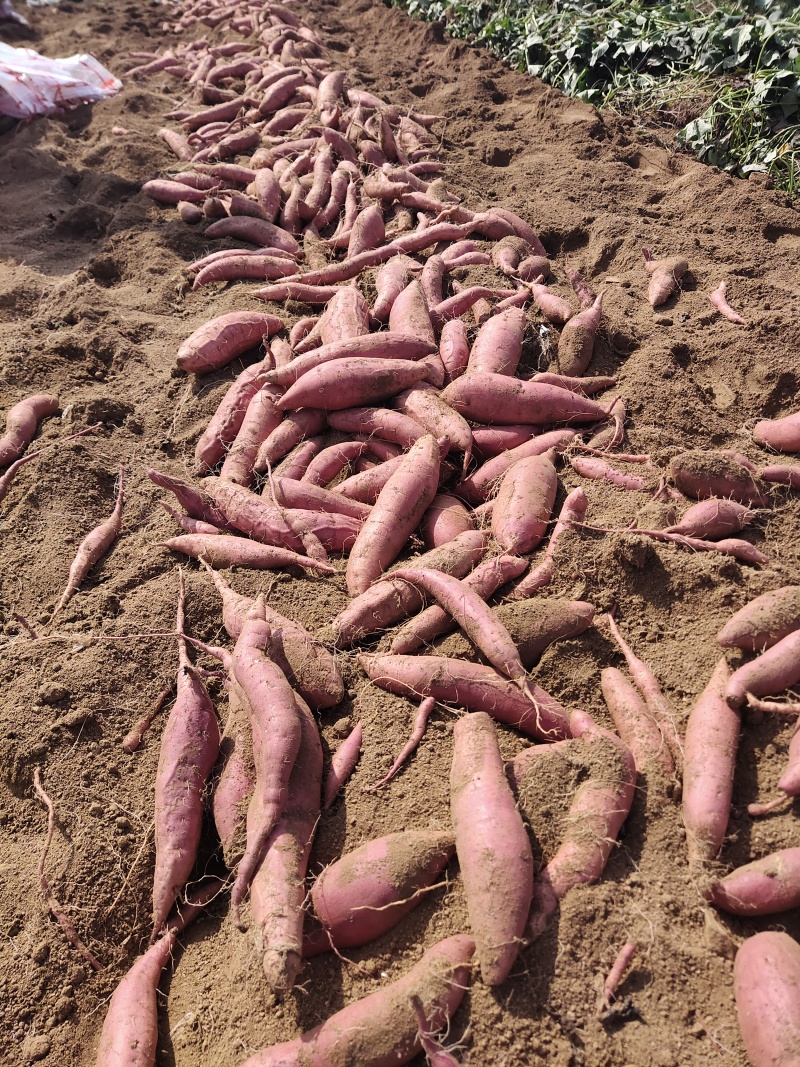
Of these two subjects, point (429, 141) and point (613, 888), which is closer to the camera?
point (613, 888)

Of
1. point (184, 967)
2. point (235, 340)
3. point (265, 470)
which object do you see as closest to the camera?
point (184, 967)

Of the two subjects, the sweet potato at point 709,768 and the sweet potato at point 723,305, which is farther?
the sweet potato at point 723,305

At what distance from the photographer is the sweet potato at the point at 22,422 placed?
3568 mm

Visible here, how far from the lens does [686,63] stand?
681 centimetres

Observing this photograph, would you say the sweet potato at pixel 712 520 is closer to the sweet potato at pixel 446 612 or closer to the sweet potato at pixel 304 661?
the sweet potato at pixel 446 612

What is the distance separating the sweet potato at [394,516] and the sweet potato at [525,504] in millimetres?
327

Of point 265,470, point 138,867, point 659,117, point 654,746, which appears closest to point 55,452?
point 265,470

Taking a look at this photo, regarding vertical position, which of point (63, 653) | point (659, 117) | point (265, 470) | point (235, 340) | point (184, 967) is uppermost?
point (659, 117)

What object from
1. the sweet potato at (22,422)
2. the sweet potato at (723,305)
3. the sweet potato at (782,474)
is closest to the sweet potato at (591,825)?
the sweet potato at (782,474)

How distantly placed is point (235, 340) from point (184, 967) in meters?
3.23

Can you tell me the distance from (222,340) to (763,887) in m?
3.69

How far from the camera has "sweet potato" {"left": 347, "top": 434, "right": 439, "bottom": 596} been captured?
2.74 m

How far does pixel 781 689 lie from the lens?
2062 millimetres

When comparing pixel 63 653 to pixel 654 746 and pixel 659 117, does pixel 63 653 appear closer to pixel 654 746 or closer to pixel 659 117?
pixel 654 746
